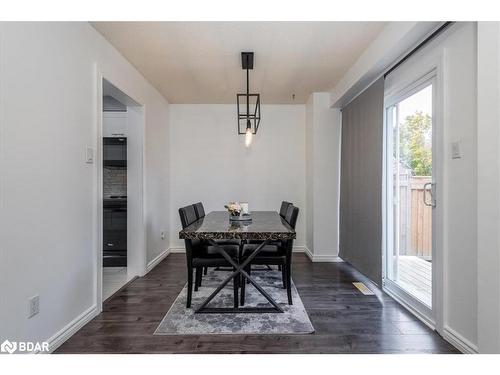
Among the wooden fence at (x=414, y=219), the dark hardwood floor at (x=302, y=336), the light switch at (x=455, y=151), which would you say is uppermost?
the light switch at (x=455, y=151)

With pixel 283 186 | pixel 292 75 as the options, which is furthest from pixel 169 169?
pixel 292 75

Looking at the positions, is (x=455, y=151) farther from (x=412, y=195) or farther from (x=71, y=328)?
(x=71, y=328)

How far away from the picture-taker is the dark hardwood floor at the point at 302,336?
5.84 feet

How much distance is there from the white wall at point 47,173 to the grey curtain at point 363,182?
2662 millimetres

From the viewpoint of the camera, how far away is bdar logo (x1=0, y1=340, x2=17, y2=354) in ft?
4.62

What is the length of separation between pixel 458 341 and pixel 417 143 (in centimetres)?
156

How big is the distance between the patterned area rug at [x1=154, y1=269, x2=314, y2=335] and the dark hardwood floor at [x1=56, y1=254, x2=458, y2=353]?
0.07m

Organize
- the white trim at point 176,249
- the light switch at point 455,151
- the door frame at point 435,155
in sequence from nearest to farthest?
the light switch at point 455,151
the door frame at point 435,155
the white trim at point 176,249

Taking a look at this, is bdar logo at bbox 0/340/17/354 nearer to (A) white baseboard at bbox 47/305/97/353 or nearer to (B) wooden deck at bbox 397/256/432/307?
(A) white baseboard at bbox 47/305/97/353

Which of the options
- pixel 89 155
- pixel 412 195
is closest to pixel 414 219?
pixel 412 195

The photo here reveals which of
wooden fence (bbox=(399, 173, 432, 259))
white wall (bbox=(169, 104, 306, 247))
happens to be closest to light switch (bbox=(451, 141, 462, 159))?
wooden fence (bbox=(399, 173, 432, 259))

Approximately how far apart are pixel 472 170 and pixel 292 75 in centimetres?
217

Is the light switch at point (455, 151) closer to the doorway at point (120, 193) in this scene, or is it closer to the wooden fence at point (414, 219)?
the wooden fence at point (414, 219)

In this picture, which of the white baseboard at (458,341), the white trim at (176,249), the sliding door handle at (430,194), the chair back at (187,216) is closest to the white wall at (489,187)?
the white baseboard at (458,341)
